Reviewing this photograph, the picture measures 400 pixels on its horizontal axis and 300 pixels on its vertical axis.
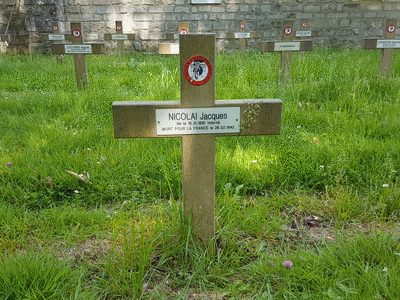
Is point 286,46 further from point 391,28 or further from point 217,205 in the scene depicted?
point 217,205

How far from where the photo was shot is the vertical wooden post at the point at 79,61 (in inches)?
214

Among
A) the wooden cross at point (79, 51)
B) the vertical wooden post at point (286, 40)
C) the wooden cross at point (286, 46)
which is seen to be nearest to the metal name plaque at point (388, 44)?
the wooden cross at point (286, 46)

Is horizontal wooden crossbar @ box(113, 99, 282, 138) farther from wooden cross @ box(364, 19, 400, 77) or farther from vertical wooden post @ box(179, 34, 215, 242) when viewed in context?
wooden cross @ box(364, 19, 400, 77)

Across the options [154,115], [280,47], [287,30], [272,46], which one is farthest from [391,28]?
[154,115]

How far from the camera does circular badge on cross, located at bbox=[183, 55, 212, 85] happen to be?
179cm

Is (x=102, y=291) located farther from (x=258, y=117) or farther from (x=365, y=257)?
(x=365, y=257)

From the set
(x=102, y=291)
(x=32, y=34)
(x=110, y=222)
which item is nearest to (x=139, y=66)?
(x=32, y=34)

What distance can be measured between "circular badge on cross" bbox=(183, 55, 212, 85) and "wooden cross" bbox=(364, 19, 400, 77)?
452 cm

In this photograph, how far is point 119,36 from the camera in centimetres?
969

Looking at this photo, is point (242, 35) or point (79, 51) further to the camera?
point (242, 35)

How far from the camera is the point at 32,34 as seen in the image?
32.7 feet

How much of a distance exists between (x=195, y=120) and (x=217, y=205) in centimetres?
69

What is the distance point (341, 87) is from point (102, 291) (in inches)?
161

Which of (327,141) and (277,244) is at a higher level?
(327,141)
